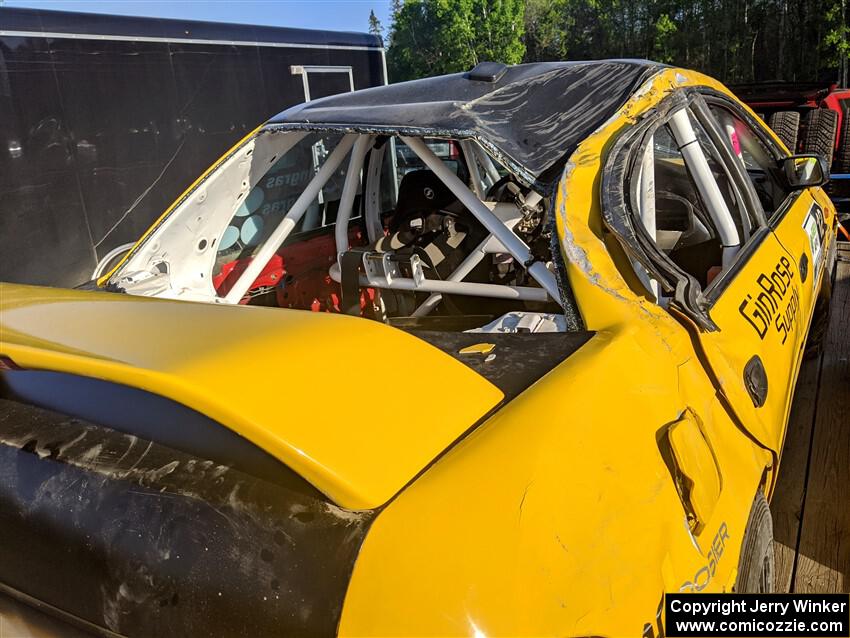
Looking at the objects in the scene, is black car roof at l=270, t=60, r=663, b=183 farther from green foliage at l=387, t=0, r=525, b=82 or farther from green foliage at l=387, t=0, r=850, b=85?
green foliage at l=387, t=0, r=525, b=82

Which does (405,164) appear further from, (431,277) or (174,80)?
(431,277)

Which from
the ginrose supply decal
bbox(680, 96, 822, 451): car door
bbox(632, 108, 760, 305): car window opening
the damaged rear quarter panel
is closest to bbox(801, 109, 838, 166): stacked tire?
bbox(632, 108, 760, 305): car window opening

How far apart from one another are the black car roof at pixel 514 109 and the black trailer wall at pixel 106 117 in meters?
3.71

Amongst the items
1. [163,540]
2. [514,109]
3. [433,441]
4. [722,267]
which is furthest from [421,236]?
[163,540]

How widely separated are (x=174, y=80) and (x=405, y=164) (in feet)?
7.20

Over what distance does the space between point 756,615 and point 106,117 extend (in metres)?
5.87

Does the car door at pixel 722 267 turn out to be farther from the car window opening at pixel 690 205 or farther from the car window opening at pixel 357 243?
the car window opening at pixel 357 243

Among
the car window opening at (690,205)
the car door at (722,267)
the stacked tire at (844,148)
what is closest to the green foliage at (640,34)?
the stacked tire at (844,148)

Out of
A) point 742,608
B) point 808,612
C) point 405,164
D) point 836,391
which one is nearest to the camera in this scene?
point 742,608

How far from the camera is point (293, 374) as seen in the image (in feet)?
3.84

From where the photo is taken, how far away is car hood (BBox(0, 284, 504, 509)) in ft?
3.44

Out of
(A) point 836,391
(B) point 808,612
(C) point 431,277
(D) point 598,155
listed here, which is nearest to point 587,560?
(B) point 808,612

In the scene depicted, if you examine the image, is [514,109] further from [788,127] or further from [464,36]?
[464,36]

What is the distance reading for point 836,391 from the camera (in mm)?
3568
